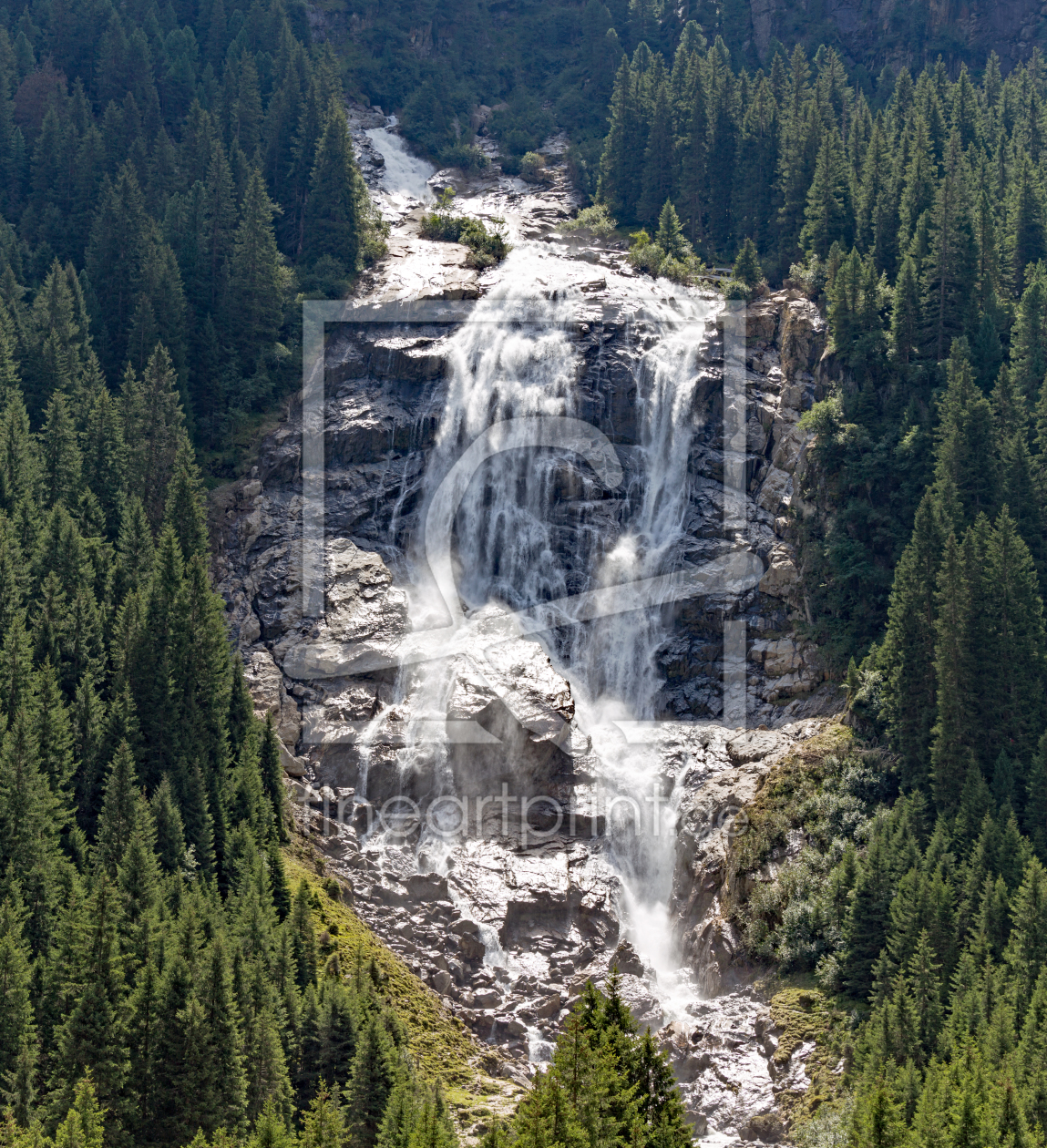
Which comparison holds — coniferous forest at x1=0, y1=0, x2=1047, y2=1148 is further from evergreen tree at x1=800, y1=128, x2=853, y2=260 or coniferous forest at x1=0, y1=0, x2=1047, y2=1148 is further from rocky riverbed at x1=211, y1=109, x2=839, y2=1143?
rocky riverbed at x1=211, y1=109, x2=839, y2=1143

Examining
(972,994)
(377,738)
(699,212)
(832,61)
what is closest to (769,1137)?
(972,994)

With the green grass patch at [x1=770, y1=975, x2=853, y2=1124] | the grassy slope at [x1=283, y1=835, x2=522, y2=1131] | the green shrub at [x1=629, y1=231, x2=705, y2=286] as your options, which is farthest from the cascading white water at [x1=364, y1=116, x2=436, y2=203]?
the green grass patch at [x1=770, y1=975, x2=853, y2=1124]

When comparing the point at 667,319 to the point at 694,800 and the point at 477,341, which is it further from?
the point at 694,800

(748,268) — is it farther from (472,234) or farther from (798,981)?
(798,981)

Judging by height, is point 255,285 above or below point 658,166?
below

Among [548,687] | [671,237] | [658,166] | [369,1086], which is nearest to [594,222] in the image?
[658,166]

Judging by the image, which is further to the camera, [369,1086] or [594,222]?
[594,222]
